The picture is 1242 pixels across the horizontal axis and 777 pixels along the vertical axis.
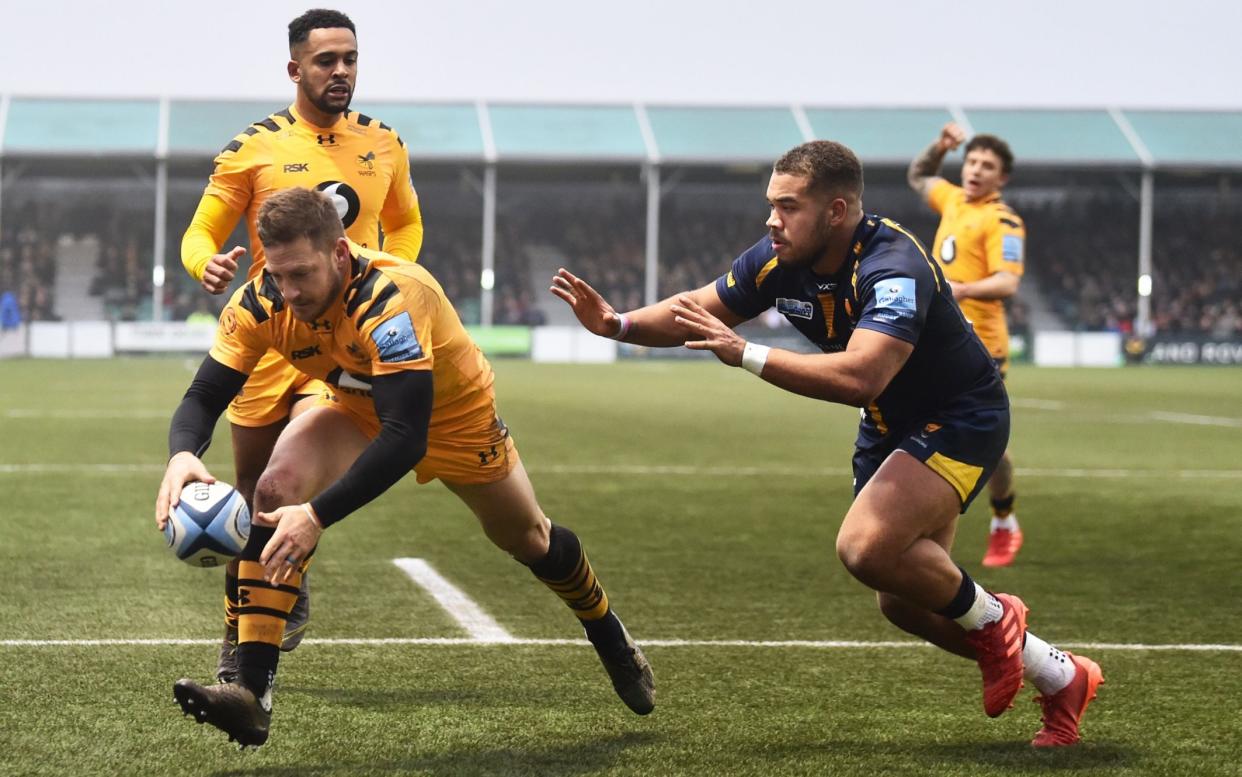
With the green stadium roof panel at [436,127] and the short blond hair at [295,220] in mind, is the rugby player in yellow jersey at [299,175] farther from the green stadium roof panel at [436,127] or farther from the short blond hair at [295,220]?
the green stadium roof panel at [436,127]

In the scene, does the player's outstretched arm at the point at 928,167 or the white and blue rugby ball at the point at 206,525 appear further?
the player's outstretched arm at the point at 928,167

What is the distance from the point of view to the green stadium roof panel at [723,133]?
145 feet

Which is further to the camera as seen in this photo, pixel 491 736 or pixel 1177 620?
pixel 1177 620

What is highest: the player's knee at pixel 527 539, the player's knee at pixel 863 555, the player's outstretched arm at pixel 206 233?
the player's outstretched arm at pixel 206 233

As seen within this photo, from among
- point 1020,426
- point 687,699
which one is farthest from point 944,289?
point 1020,426

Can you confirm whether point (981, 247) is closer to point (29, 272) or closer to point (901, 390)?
point (901, 390)

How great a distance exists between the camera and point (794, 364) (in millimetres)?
4879

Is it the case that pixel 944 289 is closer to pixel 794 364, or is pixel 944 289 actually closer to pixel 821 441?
pixel 794 364

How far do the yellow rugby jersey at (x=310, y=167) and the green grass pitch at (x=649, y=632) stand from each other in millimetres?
1696

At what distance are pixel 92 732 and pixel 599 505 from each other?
6801 mm

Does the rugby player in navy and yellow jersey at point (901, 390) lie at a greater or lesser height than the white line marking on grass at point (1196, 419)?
greater

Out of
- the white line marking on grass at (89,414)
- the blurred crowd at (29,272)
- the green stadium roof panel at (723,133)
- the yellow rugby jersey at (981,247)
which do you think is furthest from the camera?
the blurred crowd at (29,272)

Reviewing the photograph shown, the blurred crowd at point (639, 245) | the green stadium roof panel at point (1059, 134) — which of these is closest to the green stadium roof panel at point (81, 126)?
the blurred crowd at point (639, 245)

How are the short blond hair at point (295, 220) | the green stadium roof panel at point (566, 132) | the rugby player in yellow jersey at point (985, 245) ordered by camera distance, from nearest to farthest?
1. the short blond hair at point (295, 220)
2. the rugby player in yellow jersey at point (985, 245)
3. the green stadium roof panel at point (566, 132)
